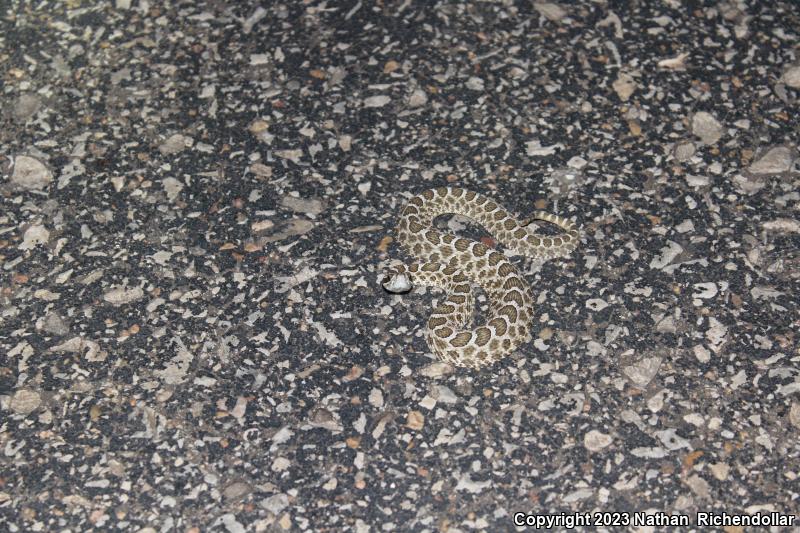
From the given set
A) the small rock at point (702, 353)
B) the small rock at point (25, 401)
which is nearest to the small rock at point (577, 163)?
the small rock at point (702, 353)

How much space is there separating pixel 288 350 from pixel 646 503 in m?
2.59

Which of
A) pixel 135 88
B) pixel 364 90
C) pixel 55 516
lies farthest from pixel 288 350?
pixel 135 88

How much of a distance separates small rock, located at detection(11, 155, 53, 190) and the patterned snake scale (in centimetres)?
314

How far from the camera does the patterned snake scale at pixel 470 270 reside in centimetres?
567

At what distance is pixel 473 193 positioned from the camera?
264 inches

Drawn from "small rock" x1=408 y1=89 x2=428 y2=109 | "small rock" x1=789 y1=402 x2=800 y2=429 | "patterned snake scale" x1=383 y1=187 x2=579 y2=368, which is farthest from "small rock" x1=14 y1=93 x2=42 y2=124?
"small rock" x1=789 y1=402 x2=800 y2=429

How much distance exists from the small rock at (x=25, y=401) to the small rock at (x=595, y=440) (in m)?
3.68

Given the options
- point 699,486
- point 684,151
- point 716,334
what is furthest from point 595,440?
point 684,151

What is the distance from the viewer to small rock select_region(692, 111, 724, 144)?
716 centimetres

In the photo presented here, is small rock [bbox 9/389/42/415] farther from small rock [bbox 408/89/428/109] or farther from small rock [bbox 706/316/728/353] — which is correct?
small rock [bbox 706/316/728/353]

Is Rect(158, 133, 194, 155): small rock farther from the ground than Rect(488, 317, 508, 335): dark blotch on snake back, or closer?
farther from the ground

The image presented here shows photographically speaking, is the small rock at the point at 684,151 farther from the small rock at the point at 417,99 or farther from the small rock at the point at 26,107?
the small rock at the point at 26,107

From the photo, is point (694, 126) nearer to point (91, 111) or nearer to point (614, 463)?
point (614, 463)

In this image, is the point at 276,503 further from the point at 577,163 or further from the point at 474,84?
the point at 474,84
